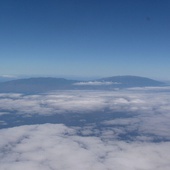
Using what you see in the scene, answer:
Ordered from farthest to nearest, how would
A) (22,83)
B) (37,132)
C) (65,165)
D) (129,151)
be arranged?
(22,83) < (37,132) < (129,151) < (65,165)

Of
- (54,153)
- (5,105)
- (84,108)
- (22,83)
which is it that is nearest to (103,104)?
(84,108)

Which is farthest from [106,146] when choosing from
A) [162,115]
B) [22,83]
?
[22,83]

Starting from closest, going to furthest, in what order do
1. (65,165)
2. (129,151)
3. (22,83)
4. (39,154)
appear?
(65,165), (39,154), (129,151), (22,83)

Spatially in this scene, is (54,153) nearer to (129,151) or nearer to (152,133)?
(129,151)

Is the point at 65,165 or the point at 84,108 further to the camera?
the point at 84,108

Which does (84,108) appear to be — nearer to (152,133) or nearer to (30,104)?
(30,104)

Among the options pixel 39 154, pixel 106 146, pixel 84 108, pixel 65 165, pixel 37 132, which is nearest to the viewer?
pixel 65 165

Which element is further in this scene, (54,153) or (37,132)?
(37,132)

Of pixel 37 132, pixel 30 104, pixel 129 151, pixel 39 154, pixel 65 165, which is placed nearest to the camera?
pixel 65 165
